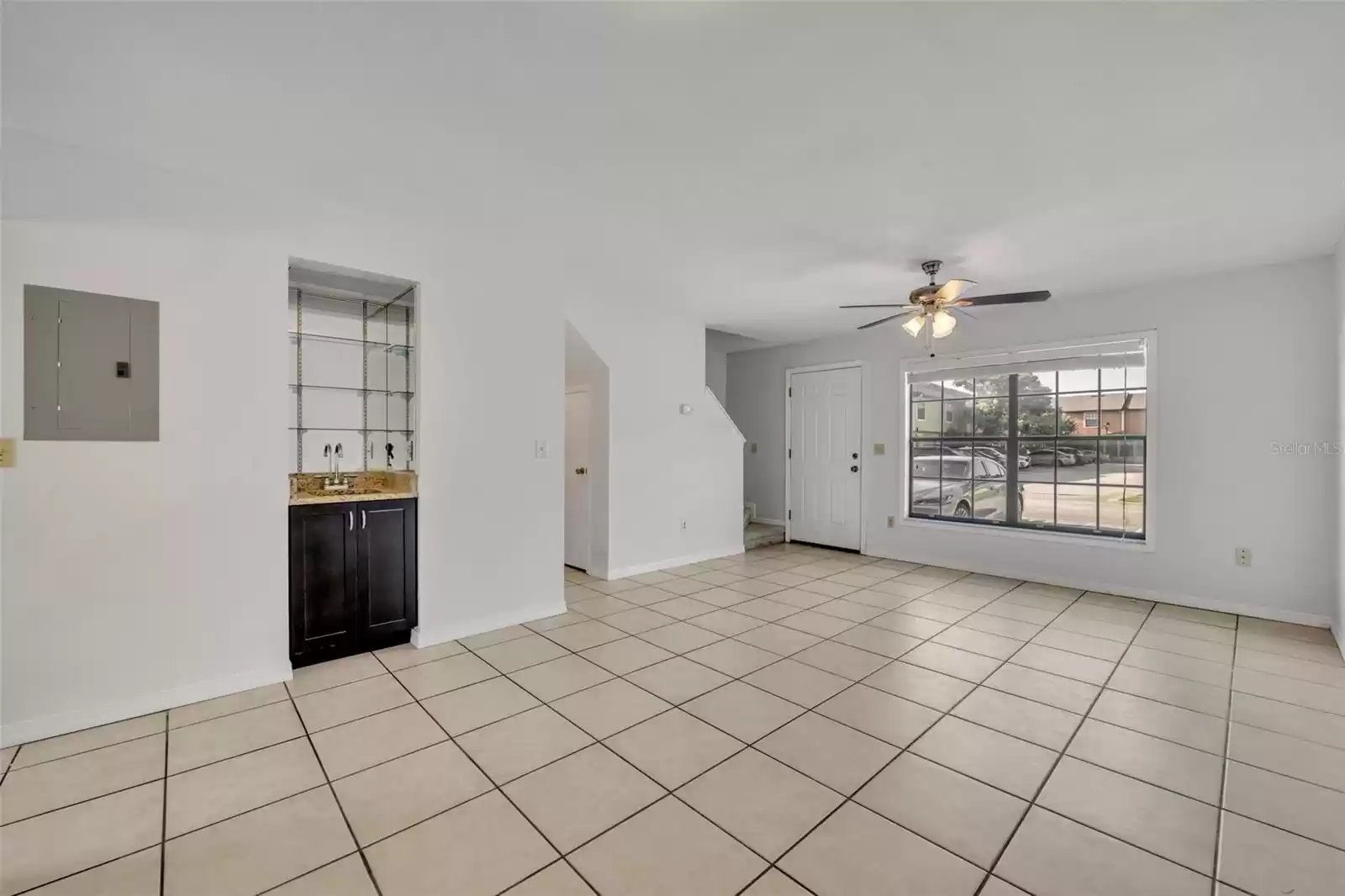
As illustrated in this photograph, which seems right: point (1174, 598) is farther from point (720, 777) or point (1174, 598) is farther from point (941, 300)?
point (720, 777)

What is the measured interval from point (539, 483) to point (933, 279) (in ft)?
10.1

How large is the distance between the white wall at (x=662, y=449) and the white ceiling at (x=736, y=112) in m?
1.70

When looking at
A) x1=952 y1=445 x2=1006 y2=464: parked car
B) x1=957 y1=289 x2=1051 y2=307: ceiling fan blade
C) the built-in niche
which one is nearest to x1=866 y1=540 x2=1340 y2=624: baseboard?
x1=952 y1=445 x2=1006 y2=464: parked car

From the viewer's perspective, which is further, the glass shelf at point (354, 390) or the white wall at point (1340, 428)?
the glass shelf at point (354, 390)

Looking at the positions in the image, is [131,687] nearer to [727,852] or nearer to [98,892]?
[98,892]

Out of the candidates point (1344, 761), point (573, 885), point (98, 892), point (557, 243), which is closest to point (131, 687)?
point (98, 892)

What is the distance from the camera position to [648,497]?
5188 mm

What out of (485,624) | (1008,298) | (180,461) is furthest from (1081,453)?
(180,461)

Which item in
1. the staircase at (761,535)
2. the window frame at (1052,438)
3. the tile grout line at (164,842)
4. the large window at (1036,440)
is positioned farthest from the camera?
the staircase at (761,535)

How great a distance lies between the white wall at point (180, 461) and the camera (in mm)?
2293

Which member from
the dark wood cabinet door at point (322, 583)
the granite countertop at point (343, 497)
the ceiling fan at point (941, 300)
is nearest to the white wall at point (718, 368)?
the ceiling fan at point (941, 300)

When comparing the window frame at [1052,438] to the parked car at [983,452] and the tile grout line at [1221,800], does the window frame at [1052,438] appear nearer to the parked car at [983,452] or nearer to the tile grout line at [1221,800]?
the parked car at [983,452]

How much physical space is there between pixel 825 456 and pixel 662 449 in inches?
87.6

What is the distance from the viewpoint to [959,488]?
5676mm
